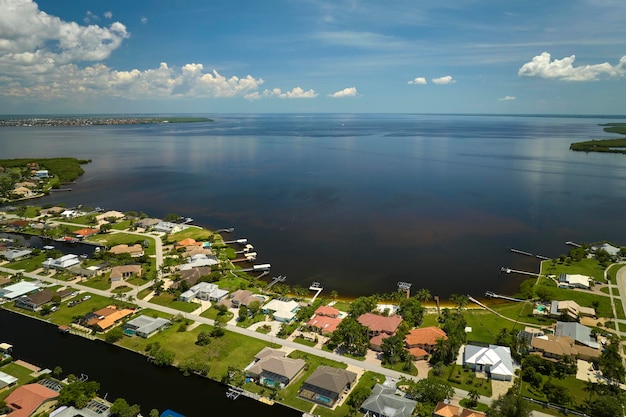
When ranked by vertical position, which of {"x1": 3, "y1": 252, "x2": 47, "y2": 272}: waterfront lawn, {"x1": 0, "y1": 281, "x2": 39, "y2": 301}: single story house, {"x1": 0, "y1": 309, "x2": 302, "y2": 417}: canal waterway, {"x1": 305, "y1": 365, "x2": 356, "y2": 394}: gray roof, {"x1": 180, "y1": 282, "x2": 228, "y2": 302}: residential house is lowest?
{"x1": 0, "y1": 309, "x2": 302, "y2": 417}: canal waterway

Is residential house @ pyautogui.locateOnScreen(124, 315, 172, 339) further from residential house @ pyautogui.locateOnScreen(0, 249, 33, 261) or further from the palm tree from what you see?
residential house @ pyautogui.locateOnScreen(0, 249, 33, 261)

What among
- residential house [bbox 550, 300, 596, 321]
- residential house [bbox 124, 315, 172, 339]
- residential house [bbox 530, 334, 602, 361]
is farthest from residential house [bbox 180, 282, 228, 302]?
residential house [bbox 550, 300, 596, 321]

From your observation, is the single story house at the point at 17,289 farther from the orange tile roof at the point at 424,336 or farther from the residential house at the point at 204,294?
the orange tile roof at the point at 424,336

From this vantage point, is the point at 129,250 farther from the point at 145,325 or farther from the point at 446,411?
the point at 446,411

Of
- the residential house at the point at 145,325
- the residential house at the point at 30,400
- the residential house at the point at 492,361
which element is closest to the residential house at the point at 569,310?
the residential house at the point at 492,361

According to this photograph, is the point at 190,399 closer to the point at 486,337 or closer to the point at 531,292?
the point at 486,337

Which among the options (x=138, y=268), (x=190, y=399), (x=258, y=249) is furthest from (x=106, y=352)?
(x=258, y=249)
